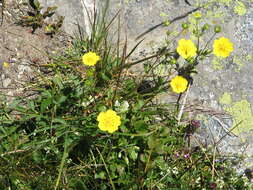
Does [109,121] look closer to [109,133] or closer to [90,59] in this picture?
[109,133]

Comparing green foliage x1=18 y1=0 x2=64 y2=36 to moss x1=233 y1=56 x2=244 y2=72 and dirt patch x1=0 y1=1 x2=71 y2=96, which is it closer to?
dirt patch x1=0 y1=1 x2=71 y2=96

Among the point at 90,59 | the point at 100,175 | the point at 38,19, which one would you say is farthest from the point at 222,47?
the point at 38,19

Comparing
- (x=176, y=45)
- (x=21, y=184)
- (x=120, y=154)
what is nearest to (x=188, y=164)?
(x=120, y=154)

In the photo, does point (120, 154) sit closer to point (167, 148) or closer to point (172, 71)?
point (167, 148)

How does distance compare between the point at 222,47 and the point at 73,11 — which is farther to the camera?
the point at 73,11

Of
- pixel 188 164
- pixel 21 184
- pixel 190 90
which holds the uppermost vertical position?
pixel 190 90

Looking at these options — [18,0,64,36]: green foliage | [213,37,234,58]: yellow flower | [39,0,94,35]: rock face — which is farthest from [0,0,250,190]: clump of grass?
[18,0,64,36]: green foliage
